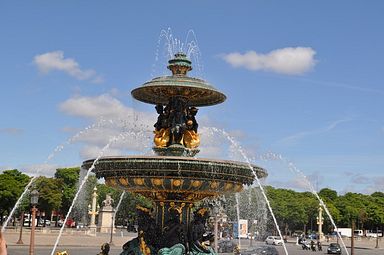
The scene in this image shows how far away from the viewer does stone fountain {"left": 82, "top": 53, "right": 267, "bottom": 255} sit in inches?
468

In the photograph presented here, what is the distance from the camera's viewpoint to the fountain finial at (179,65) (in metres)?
14.0

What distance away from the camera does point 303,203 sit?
108m

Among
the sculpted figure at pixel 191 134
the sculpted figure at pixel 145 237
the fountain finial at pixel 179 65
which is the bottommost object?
the sculpted figure at pixel 145 237

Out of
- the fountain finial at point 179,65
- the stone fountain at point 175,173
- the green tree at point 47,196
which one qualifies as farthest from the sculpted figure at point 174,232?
the green tree at point 47,196

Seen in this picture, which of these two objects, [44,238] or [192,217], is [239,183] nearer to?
[192,217]

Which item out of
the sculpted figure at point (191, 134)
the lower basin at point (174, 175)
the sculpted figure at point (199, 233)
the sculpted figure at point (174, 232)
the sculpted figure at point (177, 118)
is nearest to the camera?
the lower basin at point (174, 175)

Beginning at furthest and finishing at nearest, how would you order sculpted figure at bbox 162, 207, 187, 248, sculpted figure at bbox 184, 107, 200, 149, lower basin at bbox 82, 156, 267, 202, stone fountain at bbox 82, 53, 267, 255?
1. sculpted figure at bbox 184, 107, 200, 149
2. sculpted figure at bbox 162, 207, 187, 248
3. stone fountain at bbox 82, 53, 267, 255
4. lower basin at bbox 82, 156, 267, 202

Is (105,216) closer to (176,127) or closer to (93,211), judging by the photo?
(93,211)

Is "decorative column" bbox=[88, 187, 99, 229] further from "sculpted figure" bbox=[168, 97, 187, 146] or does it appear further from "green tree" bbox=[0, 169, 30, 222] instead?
"sculpted figure" bbox=[168, 97, 187, 146]

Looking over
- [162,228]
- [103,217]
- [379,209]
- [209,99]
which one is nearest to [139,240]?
[162,228]

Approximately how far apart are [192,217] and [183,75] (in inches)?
130

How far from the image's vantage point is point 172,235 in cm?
1266

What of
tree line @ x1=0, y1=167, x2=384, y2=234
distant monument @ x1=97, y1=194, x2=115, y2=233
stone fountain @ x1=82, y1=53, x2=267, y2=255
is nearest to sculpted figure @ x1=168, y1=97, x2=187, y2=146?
stone fountain @ x1=82, y1=53, x2=267, y2=255

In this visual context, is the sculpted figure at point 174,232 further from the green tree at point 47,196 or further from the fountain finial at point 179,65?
the green tree at point 47,196
